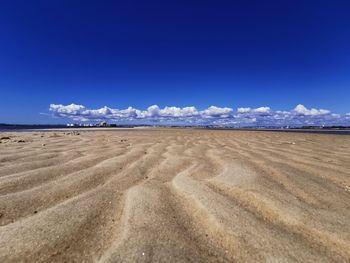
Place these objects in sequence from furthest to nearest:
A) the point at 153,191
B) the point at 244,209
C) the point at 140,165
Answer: the point at 140,165 < the point at 153,191 < the point at 244,209

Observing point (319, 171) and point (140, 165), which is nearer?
point (319, 171)

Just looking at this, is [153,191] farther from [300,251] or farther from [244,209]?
[300,251]

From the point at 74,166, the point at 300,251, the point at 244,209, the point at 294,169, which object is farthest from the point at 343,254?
the point at 74,166

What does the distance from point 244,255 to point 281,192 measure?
152cm

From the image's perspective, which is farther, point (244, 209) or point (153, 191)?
point (153, 191)

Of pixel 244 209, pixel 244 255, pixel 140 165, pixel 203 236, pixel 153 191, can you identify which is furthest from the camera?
pixel 140 165

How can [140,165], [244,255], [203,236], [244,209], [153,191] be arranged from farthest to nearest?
1. [140,165]
2. [153,191]
3. [244,209]
4. [203,236]
5. [244,255]

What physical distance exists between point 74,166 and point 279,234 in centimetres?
347

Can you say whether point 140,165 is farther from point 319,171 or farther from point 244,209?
point 319,171

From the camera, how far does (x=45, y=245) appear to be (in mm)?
1731

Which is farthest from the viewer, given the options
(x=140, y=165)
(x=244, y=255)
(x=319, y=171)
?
(x=140, y=165)

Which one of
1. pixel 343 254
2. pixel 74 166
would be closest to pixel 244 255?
pixel 343 254

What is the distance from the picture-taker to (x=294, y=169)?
13.9 feet

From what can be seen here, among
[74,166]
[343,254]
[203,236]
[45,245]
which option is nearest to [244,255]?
[203,236]
